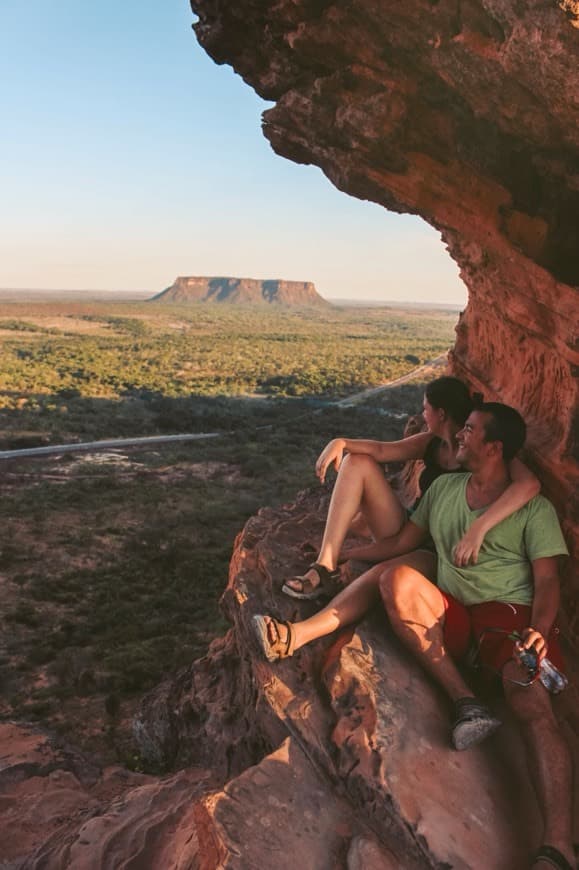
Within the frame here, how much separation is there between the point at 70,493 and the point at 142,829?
14.9 meters

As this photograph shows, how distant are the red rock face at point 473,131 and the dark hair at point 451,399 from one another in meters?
0.55

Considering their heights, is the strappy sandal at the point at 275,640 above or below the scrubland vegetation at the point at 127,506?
above

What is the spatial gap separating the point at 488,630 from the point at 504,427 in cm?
119

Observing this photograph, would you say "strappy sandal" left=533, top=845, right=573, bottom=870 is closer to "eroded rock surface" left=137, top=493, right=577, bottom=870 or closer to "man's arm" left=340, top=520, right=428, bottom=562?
"eroded rock surface" left=137, top=493, right=577, bottom=870

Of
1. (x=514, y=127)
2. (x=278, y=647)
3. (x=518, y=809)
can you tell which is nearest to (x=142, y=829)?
(x=278, y=647)

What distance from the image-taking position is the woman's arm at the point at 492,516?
12.2ft

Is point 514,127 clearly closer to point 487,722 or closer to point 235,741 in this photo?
point 487,722

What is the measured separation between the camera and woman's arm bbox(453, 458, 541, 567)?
3.73 metres

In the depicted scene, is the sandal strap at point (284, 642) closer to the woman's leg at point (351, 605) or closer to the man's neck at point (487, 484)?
the woman's leg at point (351, 605)

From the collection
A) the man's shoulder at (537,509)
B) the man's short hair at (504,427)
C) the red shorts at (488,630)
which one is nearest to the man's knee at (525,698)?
the red shorts at (488,630)

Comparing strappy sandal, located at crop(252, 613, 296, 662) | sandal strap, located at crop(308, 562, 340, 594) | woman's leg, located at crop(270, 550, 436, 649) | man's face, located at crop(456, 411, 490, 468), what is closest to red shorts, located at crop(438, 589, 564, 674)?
woman's leg, located at crop(270, 550, 436, 649)

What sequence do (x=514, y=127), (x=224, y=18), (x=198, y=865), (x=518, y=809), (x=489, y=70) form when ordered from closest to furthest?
(x=518, y=809)
(x=198, y=865)
(x=489, y=70)
(x=514, y=127)
(x=224, y=18)

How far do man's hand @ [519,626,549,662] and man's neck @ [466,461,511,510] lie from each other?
0.86m

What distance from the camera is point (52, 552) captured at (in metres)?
14.4
